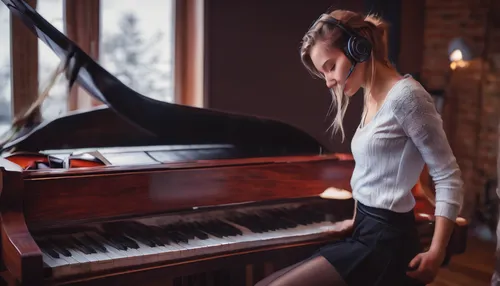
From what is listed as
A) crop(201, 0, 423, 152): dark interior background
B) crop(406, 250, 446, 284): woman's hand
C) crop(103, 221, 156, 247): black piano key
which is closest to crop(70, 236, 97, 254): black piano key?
crop(103, 221, 156, 247): black piano key

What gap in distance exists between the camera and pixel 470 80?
4680mm

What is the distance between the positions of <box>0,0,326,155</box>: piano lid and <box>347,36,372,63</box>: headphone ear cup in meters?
0.67

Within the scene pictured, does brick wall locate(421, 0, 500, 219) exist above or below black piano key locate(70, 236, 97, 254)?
above

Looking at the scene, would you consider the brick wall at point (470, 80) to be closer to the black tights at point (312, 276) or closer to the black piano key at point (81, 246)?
the black tights at point (312, 276)

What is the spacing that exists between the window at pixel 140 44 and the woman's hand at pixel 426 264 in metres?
2.36

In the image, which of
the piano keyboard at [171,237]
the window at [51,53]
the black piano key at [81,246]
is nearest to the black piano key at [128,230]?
the piano keyboard at [171,237]

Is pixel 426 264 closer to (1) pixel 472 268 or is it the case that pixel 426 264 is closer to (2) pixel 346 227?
(2) pixel 346 227

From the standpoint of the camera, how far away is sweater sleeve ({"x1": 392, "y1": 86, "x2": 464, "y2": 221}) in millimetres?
1519

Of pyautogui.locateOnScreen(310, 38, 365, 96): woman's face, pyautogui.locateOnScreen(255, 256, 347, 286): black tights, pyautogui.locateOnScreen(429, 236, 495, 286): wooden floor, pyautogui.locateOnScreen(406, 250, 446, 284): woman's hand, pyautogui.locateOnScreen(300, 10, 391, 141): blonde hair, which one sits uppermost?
pyautogui.locateOnScreen(300, 10, 391, 141): blonde hair

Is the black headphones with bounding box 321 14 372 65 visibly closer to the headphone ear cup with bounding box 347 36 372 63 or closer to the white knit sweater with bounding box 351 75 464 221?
the headphone ear cup with bounding box 347 36 372 63

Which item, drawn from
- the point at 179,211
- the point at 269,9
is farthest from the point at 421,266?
the point at 269,9

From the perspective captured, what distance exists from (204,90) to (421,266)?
2.14 metres

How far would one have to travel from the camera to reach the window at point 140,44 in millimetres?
3416

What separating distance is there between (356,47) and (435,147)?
0.36m
